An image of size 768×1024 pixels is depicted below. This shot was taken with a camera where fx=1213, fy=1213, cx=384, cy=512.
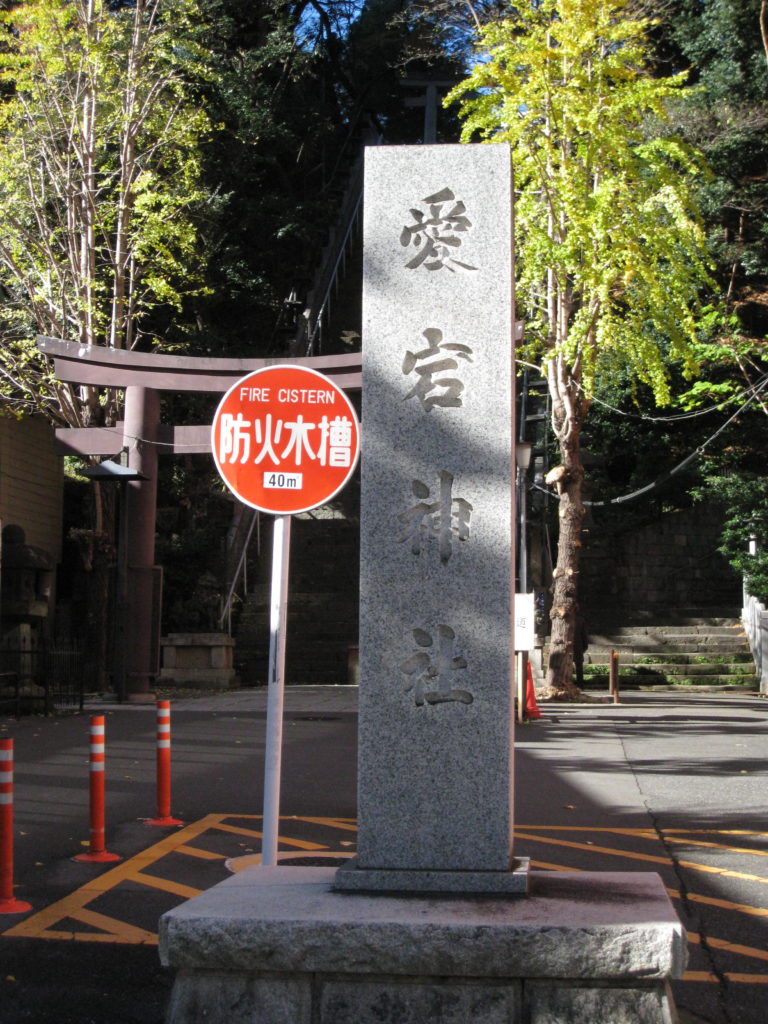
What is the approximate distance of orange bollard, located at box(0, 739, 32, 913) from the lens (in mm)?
6645

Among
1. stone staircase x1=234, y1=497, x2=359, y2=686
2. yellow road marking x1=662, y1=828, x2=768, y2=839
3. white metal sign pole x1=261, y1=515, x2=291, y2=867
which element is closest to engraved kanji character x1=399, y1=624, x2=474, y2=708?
white metal sign pole x1=261, y1=515, x2=291, y2=867

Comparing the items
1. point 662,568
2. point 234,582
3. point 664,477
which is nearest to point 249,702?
point 234,582

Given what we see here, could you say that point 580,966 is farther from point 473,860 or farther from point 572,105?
point 572,105

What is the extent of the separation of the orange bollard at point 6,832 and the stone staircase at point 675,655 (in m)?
19.0

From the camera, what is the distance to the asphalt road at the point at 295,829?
539 cm

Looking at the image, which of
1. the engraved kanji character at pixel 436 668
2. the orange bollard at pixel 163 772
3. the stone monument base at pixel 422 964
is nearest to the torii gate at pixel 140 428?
the orange bollard at pixel 163 772

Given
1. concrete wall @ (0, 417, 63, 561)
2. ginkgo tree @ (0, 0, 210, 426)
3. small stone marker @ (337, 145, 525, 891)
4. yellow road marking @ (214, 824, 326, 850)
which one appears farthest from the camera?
concrete wall @ (0, 417, 63, 561)

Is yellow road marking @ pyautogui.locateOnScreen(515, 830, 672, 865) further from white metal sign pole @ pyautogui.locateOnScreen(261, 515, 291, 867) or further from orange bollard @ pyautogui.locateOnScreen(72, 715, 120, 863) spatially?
orange bollard @ pyautogui.locateOnScreen(72, 715, 120, 863)

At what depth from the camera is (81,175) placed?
22484mm

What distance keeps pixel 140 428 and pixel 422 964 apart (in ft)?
58.7

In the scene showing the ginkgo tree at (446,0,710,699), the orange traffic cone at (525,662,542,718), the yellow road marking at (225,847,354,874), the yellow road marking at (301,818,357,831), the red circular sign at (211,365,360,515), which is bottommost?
the yellow road marking at (301,818,357,831)

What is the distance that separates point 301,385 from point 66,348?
14887 mm

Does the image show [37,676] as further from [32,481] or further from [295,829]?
[295,829]

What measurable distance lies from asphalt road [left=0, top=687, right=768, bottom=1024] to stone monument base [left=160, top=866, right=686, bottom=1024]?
83cm
